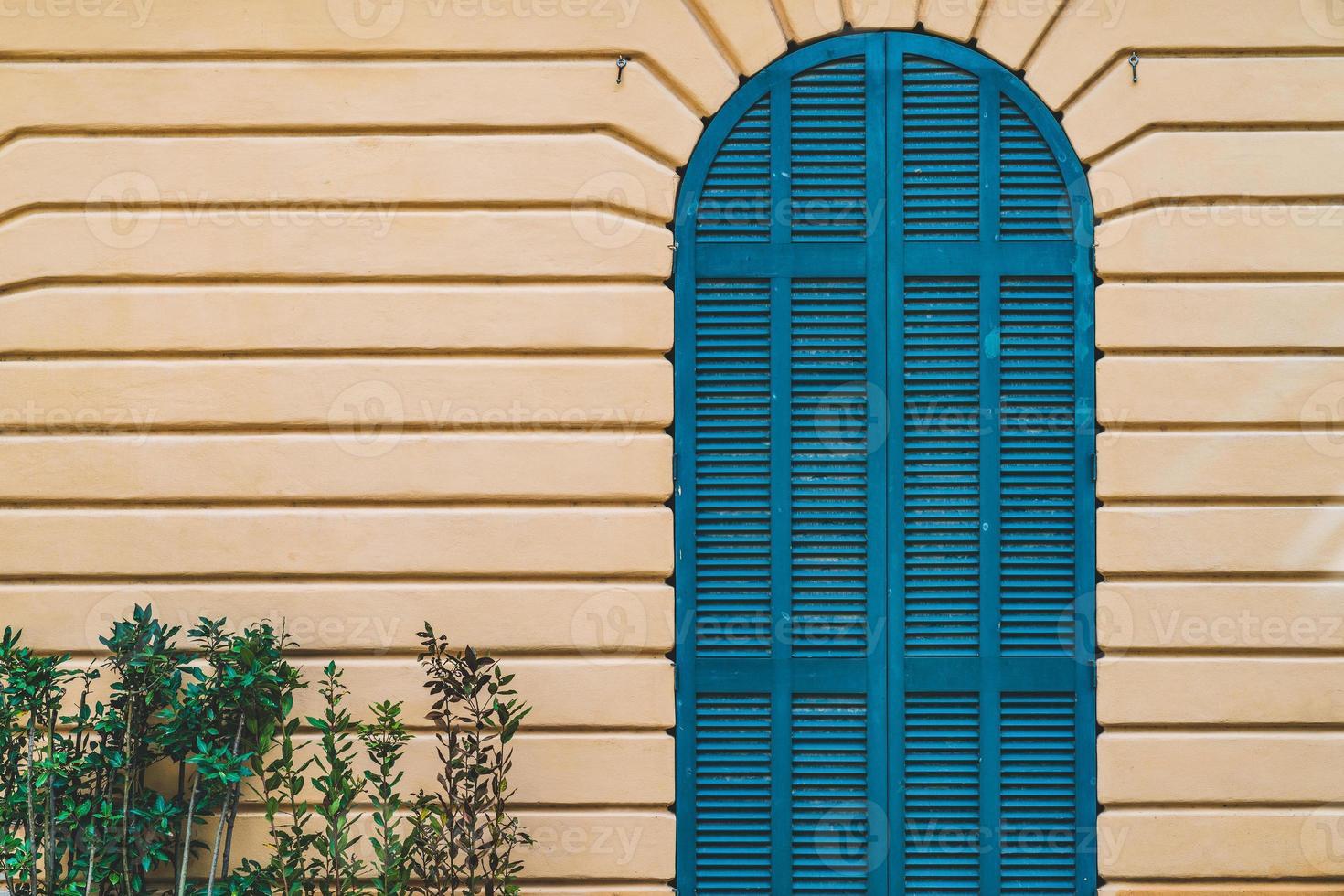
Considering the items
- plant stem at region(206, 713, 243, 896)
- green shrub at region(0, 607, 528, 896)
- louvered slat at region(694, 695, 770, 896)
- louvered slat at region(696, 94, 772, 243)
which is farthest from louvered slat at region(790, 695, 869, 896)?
plant stem at region(206, 713, 243, 896)

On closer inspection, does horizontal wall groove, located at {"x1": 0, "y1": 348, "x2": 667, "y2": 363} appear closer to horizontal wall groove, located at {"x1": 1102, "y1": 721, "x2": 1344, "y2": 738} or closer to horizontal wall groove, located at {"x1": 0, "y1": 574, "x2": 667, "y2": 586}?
horizontal wall groove, located at {"x1": 0, "y1": 574, "x2": 667, "y2": 586}

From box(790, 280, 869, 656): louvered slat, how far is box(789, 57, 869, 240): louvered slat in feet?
0.96

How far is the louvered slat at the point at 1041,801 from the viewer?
178 inches

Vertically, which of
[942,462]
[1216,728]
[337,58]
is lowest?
[1216,728]

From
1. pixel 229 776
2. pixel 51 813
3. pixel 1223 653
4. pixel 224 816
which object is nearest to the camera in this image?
pixel 229 776

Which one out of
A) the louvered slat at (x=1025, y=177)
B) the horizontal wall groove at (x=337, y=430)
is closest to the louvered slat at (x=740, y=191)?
the horizontal wall groove at (x=337, y=430)

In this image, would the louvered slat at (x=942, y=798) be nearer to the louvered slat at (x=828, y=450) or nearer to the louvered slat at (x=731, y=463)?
the louvered slat at (x=828, y=450)

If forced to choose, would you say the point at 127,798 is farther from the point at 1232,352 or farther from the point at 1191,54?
the point at 1191,54

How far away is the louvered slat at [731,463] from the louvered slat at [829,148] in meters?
0.39

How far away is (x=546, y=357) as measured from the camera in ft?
14.9

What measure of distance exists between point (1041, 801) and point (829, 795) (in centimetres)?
87

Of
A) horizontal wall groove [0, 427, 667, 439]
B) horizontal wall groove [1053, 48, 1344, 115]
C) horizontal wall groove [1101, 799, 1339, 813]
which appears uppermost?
horizontal wall groove [1053, 48, 1344, 115]

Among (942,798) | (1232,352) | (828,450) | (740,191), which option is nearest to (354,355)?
(740,191)

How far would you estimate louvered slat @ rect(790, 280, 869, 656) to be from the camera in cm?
453
